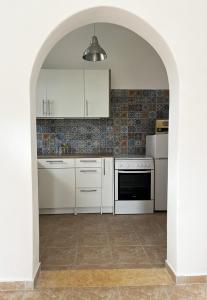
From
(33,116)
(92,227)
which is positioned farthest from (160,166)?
(33,116)

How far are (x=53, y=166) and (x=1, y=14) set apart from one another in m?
2.33

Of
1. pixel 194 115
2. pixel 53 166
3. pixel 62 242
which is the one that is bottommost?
pixel 62 242

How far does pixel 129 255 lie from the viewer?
2506 mm

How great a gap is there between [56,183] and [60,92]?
1.41 m

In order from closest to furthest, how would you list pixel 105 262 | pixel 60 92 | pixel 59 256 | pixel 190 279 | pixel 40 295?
pixel 40 295, pixel 190 279, pixel 105 262, pixel 59 256, pixel 60 92

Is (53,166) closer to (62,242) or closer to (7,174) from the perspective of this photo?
(62,242)

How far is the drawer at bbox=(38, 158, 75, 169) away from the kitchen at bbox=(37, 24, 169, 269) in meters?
0.01

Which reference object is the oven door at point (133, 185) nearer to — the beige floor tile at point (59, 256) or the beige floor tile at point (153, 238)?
the beige floor tile at point (153, 238)

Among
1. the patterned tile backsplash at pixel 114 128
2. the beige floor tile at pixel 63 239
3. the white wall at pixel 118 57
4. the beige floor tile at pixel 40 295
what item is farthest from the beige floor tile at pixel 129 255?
the white wall at pixel 118 57

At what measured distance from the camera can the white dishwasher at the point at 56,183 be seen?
3781 mm

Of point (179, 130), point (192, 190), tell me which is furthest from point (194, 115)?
point (192, 190)

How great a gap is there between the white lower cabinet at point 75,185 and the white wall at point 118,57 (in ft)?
4.94

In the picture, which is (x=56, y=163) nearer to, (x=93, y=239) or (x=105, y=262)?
(x=93, y=239)

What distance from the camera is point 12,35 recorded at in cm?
181
